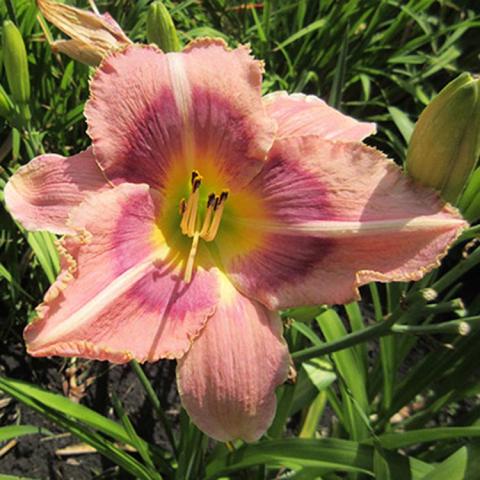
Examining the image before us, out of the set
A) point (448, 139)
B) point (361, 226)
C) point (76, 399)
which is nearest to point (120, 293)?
point (361, 226)

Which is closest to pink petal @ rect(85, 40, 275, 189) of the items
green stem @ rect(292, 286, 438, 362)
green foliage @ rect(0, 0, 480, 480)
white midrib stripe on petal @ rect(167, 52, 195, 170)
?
white midrib stripe on petal @ rect(167, 52, 195, 170)

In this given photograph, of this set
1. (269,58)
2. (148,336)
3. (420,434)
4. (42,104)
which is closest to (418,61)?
(269,58)

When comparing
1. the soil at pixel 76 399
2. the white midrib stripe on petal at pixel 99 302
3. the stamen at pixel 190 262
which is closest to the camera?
the white midrib stripe on petal at pixel 99 302

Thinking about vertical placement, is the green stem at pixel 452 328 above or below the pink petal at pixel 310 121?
below

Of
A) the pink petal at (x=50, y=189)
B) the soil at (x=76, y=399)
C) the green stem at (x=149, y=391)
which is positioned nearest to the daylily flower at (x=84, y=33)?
the pink petal at (x=50, y=189)

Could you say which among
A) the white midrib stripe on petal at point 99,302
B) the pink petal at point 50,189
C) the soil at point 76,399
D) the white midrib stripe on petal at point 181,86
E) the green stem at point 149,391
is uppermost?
the white midrib stripe on petal at point 181,86

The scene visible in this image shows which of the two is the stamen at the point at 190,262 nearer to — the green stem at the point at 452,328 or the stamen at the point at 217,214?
the stamen at the point at 217,214

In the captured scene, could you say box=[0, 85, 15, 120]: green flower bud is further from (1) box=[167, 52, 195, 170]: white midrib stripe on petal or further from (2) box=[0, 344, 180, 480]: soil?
(2) box=[0, 344, 180, 480]: soil

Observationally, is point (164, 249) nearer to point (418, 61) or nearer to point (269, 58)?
point (269, 58)
